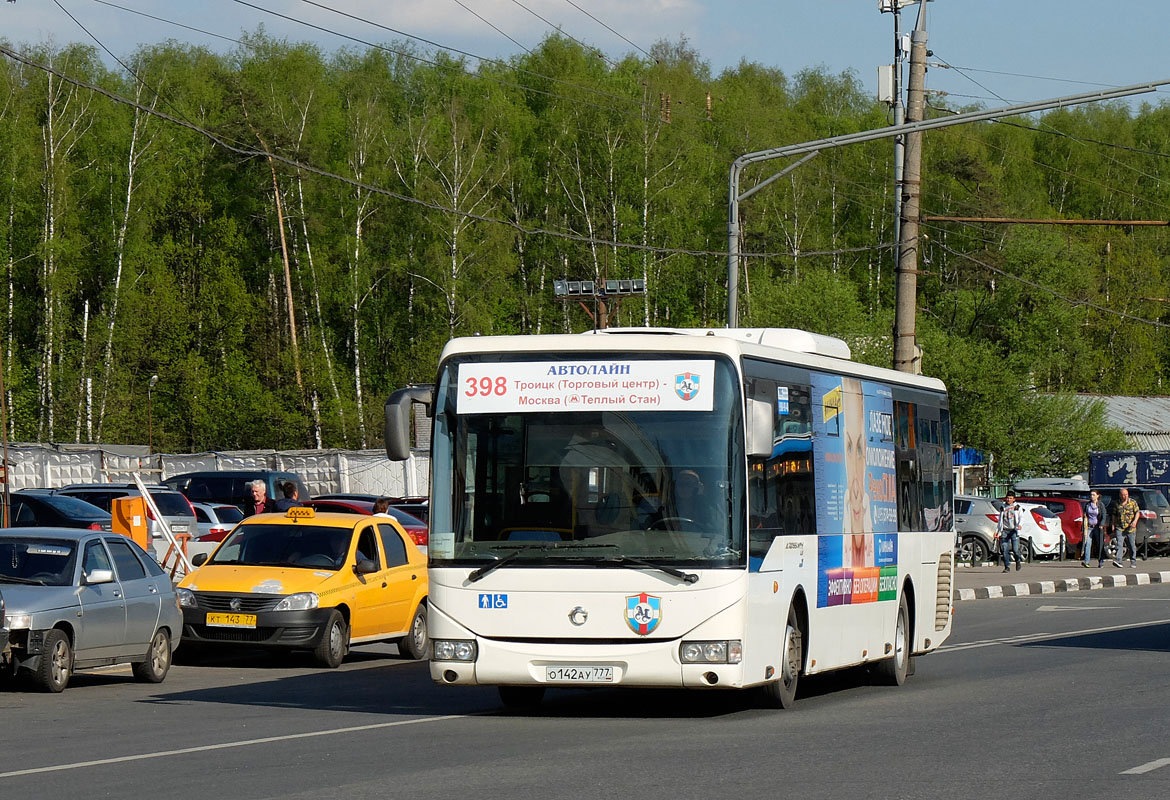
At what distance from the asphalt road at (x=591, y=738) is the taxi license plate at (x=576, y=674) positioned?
0.35m

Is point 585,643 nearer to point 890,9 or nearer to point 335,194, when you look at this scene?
point 890,9

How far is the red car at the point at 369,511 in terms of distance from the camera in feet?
99.9

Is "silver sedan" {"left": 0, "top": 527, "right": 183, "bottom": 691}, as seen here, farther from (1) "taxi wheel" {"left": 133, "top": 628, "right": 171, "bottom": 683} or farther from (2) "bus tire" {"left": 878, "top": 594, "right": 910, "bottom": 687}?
(2) "bus tire" {"left": 878, "top": 594, "right": 910, "bottom": 687}

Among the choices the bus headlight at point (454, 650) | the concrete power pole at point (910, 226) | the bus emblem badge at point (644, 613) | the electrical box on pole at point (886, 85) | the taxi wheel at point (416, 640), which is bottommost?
the taxi wheel at point (416, 640)

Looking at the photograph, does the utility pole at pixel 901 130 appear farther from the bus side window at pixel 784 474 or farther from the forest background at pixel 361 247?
the forest background at pixel 361 247

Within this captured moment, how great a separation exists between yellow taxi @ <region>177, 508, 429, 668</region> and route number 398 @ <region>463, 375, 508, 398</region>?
560 cm

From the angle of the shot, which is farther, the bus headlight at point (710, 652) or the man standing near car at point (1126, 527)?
the man standing near car at point (1126, 527)

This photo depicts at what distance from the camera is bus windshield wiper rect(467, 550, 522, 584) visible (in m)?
12.5

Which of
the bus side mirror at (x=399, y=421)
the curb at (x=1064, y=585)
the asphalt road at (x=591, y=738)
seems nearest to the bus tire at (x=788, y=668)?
the asphalt road at (x=591, y=738)

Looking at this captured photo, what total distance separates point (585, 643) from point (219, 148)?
58569mm

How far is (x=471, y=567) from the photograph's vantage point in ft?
41.4

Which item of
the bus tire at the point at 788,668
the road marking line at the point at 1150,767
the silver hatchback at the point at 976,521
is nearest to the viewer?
the road marking line at the point at 1150,767

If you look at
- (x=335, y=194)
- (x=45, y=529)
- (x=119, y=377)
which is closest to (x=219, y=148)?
(x=335, y=194)

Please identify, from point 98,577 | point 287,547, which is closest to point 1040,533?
point 287,547
